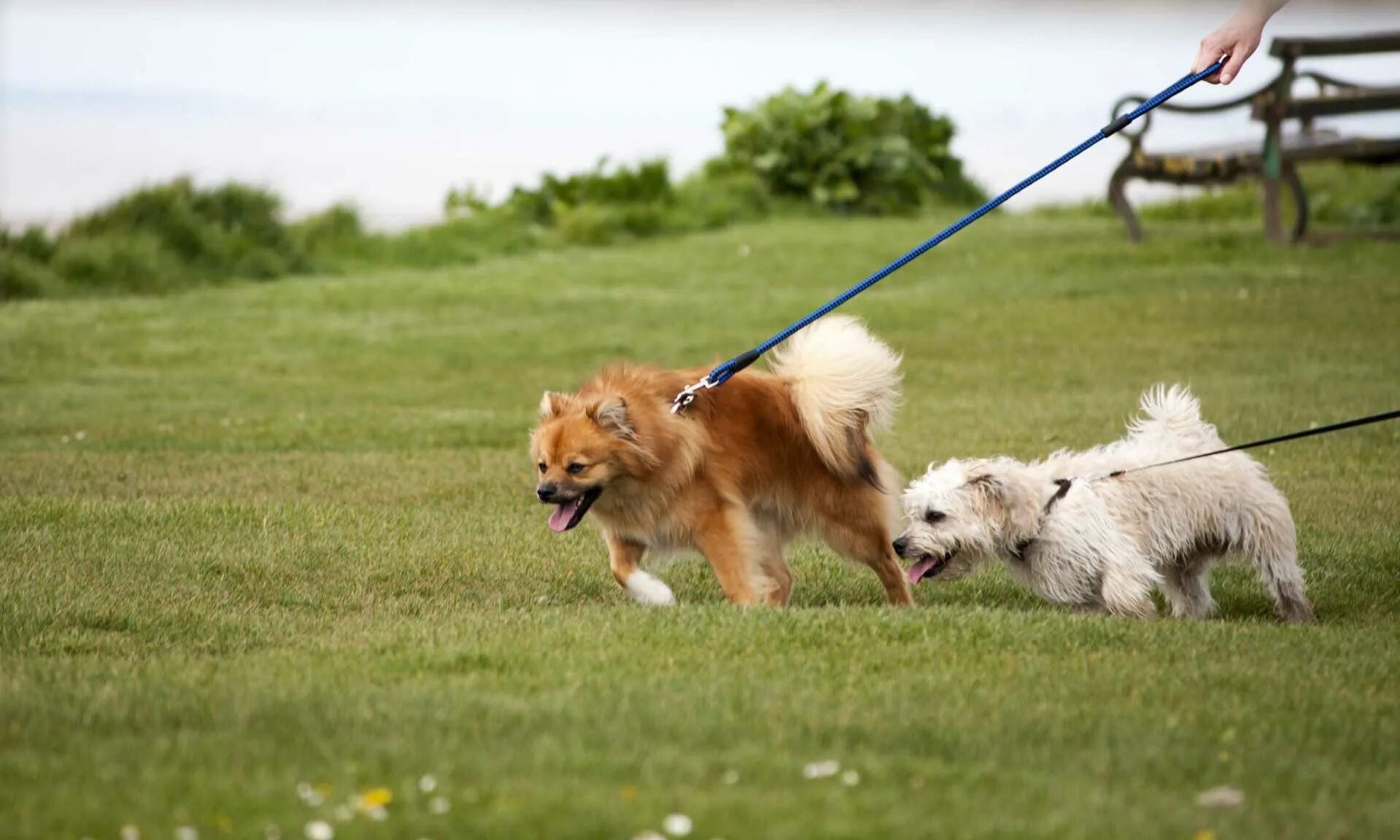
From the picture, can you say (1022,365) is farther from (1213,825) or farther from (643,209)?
(1213,825)

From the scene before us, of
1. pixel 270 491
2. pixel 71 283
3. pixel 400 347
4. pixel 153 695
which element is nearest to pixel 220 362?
pixel 400 347

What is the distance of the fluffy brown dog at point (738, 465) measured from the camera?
7.38 metres

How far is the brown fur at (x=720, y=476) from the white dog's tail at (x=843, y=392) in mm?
21

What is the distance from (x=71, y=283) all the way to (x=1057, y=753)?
17967 mm

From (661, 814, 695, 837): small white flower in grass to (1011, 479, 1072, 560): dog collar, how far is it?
3.47 metres

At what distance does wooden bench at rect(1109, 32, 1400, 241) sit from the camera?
18.0 meters

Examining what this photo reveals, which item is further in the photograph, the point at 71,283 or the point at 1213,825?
the point at 71,283

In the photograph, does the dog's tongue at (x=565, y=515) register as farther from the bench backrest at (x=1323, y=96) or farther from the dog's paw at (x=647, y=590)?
the bench backrest at (x=1323, y=96)

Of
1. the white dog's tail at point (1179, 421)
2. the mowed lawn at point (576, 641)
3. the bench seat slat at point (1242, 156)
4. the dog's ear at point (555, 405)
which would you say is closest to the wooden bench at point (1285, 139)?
the bench seat slat at point (1242, 156)

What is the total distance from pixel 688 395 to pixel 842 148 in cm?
1741

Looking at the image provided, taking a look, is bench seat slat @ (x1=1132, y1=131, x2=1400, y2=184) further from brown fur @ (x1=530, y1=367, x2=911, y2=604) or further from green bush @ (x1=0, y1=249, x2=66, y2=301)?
green bush @ (x1=0, y1=249, x2=66, y2=301)

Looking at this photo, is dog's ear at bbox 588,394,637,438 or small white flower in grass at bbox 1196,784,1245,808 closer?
small white flower in grass at bbox 1196,784,1245,808

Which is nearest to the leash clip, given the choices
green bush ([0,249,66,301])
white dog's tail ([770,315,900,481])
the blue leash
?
→ the blue leash

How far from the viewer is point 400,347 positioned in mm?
17547
